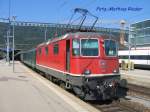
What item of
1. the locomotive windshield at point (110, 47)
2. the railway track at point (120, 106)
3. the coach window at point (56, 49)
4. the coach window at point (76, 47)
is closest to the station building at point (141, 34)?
the coach window at point (56, 49)

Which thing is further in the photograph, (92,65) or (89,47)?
(89,47)

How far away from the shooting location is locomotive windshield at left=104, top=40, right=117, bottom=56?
15466mm

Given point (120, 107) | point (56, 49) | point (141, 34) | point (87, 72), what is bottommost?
point (120, 107)

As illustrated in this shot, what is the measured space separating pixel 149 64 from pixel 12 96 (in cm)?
3118

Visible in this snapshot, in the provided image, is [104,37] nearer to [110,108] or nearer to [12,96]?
[110,108]

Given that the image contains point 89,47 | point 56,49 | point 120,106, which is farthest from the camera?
point 56,49

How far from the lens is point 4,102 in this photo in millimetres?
13141

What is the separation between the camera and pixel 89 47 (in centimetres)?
1534

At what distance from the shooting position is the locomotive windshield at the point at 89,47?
15.2 m

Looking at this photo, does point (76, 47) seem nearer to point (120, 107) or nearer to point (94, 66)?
point (94, 66)

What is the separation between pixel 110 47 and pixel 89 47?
950 mm

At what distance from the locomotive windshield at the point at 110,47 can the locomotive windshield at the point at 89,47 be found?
44 centimetres

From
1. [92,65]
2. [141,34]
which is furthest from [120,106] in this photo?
[141,34]

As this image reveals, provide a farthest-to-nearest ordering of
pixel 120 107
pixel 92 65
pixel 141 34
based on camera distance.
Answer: pixel 141 34, pixel 92 65, pixel 120 107
